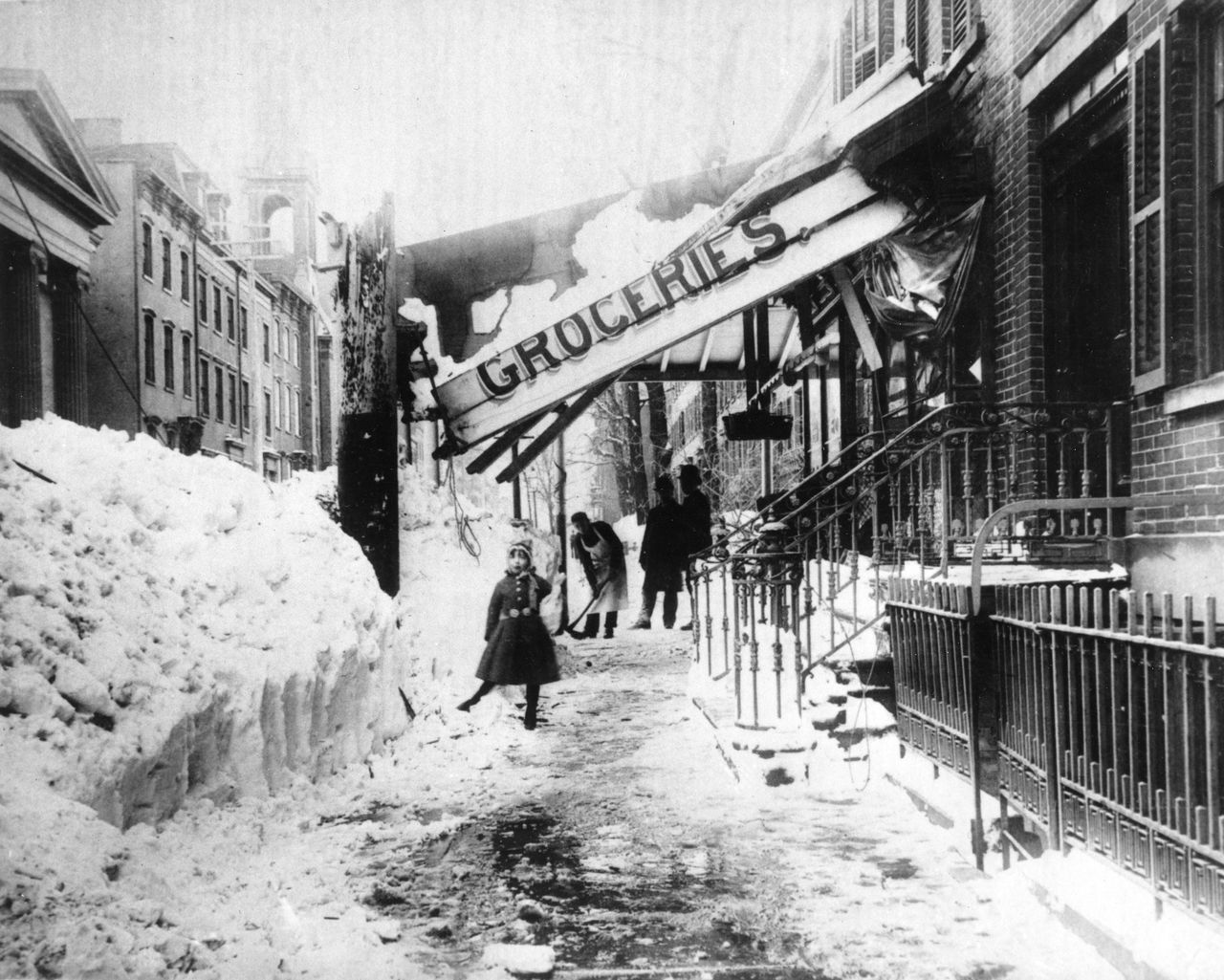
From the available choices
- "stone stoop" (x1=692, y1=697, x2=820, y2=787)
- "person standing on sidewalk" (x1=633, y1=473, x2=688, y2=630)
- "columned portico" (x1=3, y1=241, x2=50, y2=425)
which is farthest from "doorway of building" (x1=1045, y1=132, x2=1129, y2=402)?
"columned portico" (x1=3, y1=241, x2=50, y2=425)

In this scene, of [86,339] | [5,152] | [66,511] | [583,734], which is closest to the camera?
[5,152]

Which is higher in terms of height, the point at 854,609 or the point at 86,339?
the point at 86,339

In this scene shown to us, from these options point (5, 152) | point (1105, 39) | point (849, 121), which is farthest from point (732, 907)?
point (849, 121)

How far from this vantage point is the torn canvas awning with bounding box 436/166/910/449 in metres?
8.54

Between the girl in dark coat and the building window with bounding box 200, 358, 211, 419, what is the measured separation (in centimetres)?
272

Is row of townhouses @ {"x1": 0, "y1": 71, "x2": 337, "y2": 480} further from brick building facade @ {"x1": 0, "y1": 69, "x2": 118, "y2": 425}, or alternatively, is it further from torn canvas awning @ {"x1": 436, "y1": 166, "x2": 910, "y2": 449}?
torn canvas awning @ {"x1": 436, "y1": 166, "x2": 910, "y2": 449}

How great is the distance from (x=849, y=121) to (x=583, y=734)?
586 centimetres

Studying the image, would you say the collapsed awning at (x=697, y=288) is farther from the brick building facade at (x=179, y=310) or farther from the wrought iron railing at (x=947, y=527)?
the wrought iron railing at (x=947, y=527)

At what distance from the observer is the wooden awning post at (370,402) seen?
24.6ft

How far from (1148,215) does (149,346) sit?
6411 mm

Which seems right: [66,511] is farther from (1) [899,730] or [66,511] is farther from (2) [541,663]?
(1) [899,730]

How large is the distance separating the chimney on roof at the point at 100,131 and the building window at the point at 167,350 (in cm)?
128

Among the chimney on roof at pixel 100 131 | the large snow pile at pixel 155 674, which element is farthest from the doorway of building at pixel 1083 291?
the chimney on roof at pixel 100 131

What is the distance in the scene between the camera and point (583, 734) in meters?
7.19
